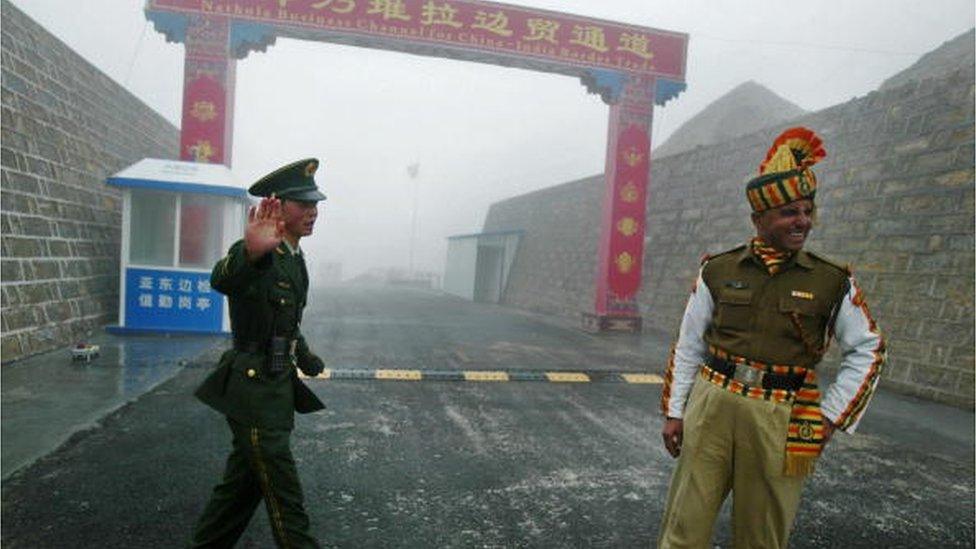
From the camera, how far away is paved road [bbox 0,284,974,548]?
10.4 ft

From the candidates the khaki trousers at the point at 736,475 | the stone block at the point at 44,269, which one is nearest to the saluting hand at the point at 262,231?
the khaki trousers at the point at 736,475

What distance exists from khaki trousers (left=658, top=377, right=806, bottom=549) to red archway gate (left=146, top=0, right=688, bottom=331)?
35.3 ft

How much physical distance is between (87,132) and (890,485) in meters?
11.8

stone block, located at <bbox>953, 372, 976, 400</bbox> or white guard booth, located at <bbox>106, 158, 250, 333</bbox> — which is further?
white guard booth, located at <bbox>106, 158, 250, 333</bbox>

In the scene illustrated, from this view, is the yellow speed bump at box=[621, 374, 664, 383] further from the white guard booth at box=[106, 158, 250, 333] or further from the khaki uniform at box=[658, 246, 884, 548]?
the white guard booth at box=[106, 158, 250, 333]

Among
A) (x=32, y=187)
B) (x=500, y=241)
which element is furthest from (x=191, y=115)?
(x=500, y=241)

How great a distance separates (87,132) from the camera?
970cm

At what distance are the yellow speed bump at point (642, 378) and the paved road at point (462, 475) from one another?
795mm

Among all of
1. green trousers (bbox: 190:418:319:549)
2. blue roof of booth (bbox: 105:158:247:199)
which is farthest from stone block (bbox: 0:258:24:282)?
green trousers (bbox: 190:418:319:549)

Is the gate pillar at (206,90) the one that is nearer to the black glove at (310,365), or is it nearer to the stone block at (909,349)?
the black glove at (310,365)

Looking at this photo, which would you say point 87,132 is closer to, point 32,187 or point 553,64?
point 32,187

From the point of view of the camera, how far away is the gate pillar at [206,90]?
423 inches

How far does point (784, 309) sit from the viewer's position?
2.20 metres

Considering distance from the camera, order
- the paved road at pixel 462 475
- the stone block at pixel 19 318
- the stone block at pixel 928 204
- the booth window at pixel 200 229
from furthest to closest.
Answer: the booth window at pixel 200 229, the stone block at pixel 928 204, the stone block at pixel 19 318, the paved road at pixel 462 475
